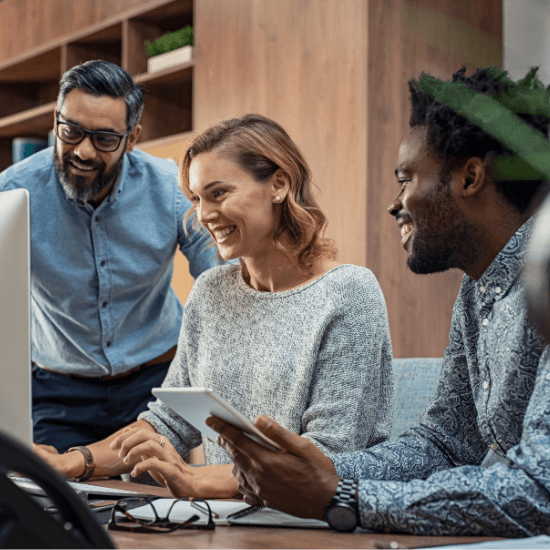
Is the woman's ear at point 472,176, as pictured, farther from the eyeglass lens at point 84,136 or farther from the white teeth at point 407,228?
the eyeglass lens at point 84,136

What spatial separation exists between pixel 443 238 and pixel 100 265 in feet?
3.49

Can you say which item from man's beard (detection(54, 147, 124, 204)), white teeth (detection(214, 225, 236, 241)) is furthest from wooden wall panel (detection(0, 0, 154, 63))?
white teeth (detection(214, 225, 236, 241))

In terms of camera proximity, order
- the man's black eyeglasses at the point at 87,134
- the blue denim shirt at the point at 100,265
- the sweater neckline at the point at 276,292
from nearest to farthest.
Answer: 1. the sweater neckline at the point at 276,292
2. the man's black eyeglasses at the point at 87,134
3. the blue denim shirt at the point at 100,265

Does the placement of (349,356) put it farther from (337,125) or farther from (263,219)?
(337,125)

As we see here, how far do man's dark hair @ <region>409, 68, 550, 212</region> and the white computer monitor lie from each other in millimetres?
624

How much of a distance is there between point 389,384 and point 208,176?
56cm

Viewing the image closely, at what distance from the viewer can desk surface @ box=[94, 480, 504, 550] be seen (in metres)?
0.83

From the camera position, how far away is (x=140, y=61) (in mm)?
3508

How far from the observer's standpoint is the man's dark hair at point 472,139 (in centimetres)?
107

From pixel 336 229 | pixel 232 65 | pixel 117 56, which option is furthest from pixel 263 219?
pixel 117 56

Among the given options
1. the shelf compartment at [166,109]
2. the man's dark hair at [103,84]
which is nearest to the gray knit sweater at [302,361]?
the man's dark hair at [103,84]

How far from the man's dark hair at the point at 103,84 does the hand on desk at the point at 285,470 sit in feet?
3.80

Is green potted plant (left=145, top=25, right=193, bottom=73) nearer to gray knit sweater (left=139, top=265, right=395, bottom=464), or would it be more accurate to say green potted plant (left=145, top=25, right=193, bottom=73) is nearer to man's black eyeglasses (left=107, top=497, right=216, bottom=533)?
gray knit sweater (left=139, top=265, right=395, bottom=464)

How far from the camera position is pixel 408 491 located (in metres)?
0.89
